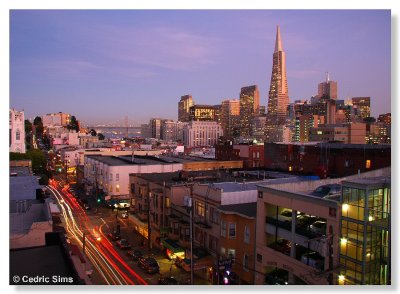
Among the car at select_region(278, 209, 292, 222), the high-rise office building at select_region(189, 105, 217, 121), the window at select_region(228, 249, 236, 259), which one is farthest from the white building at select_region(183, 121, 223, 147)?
the car at select_region(278, 209, 292, 222)

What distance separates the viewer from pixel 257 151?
4156 cm

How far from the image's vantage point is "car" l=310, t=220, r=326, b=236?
11464mm

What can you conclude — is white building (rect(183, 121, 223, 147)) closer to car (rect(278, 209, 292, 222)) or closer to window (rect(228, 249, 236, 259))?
window (rect(228, 249, 236, 259))

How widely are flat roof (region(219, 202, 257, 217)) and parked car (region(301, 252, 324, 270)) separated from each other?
302cm

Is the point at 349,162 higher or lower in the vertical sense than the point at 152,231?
higher

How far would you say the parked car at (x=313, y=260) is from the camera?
11.1 metres

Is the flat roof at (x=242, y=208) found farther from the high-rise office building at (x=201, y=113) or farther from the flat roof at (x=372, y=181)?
the high-rise office building at (x=201, y=113)

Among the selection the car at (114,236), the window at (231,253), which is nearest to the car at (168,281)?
the window at (231,253)

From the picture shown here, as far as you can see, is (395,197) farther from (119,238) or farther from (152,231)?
(119,238)

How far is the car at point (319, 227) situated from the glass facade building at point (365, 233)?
1.01m

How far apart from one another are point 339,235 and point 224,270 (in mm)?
3921

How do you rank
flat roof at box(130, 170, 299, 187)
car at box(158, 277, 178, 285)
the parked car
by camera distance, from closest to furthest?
the parked car < car at box(158, 277, 178, 285) < flat roof at box(130, 170, 299, 187)

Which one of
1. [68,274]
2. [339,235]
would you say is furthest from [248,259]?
[68,274]

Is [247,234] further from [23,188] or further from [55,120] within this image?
[55,120]
